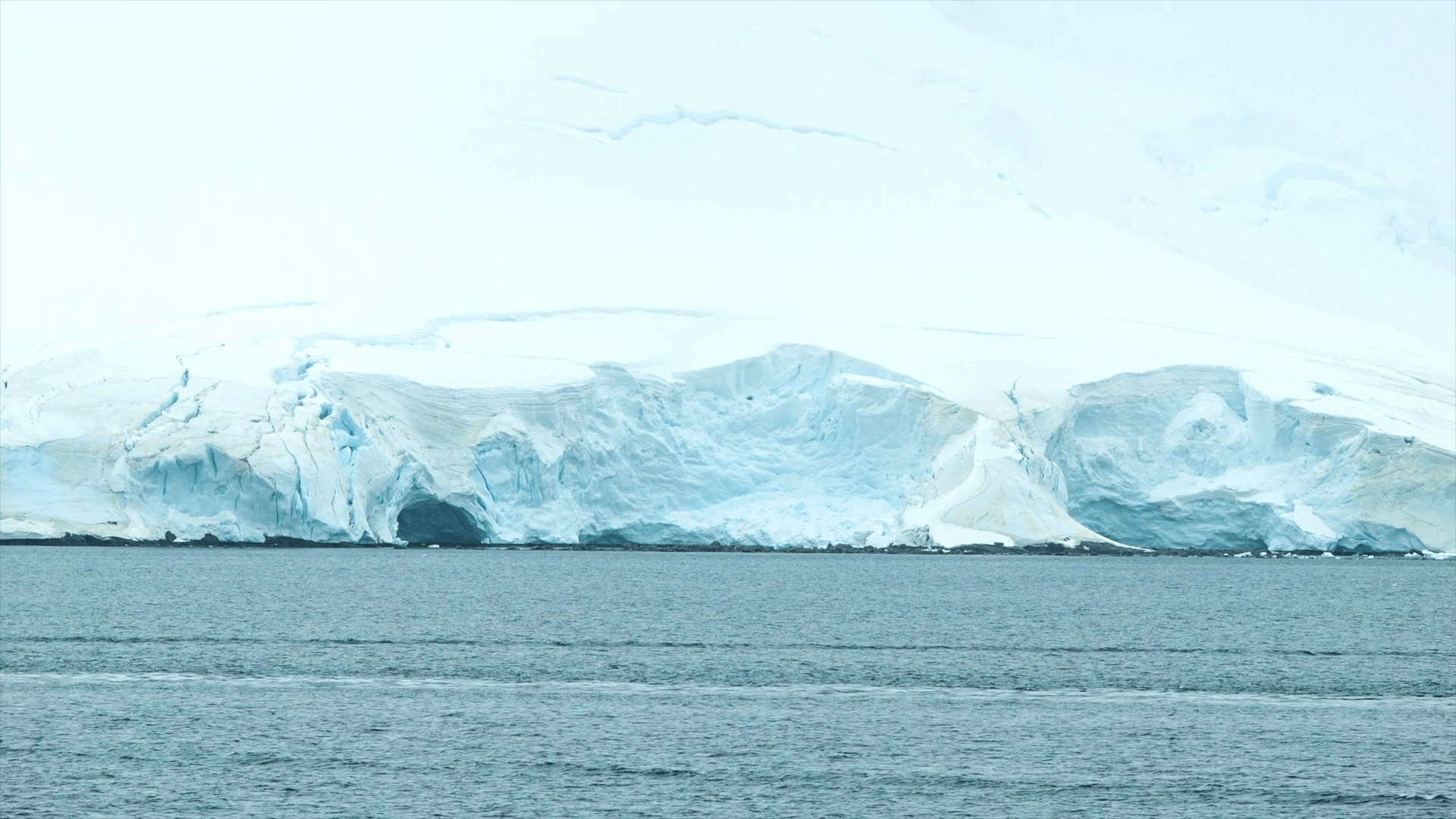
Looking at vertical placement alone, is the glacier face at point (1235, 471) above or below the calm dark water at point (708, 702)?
above

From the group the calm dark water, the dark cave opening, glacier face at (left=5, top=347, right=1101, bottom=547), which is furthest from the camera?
the dark cave opening

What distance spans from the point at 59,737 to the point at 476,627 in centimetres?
907

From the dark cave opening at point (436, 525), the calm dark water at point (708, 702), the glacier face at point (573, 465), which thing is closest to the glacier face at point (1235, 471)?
the glacier face at point (573, 465)

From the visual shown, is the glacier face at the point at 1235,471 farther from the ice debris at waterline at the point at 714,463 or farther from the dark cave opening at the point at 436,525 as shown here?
the dark cave opening at the point at 436,525

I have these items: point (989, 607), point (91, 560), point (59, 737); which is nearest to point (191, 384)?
point (91, 560)

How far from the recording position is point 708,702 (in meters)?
15.3

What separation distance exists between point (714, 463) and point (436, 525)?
5.81 meters

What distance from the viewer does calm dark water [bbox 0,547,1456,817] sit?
1117 cm

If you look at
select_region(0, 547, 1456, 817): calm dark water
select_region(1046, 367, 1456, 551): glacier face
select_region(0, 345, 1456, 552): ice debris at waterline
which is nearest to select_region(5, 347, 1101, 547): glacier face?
select_region(0, 345, 1456, 552): ice debris at waterline

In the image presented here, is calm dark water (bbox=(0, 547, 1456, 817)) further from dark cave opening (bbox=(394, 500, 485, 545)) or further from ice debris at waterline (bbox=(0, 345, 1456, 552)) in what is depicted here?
dark cave opening (bbox=(394, 500, 485, 545))

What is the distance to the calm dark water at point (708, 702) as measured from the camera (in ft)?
36.7

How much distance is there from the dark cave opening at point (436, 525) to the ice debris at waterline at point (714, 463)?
0.34ft

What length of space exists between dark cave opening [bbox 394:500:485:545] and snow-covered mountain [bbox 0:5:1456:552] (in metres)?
0.21

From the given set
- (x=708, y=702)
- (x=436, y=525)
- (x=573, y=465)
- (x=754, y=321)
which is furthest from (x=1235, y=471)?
(x=708, y=702)
